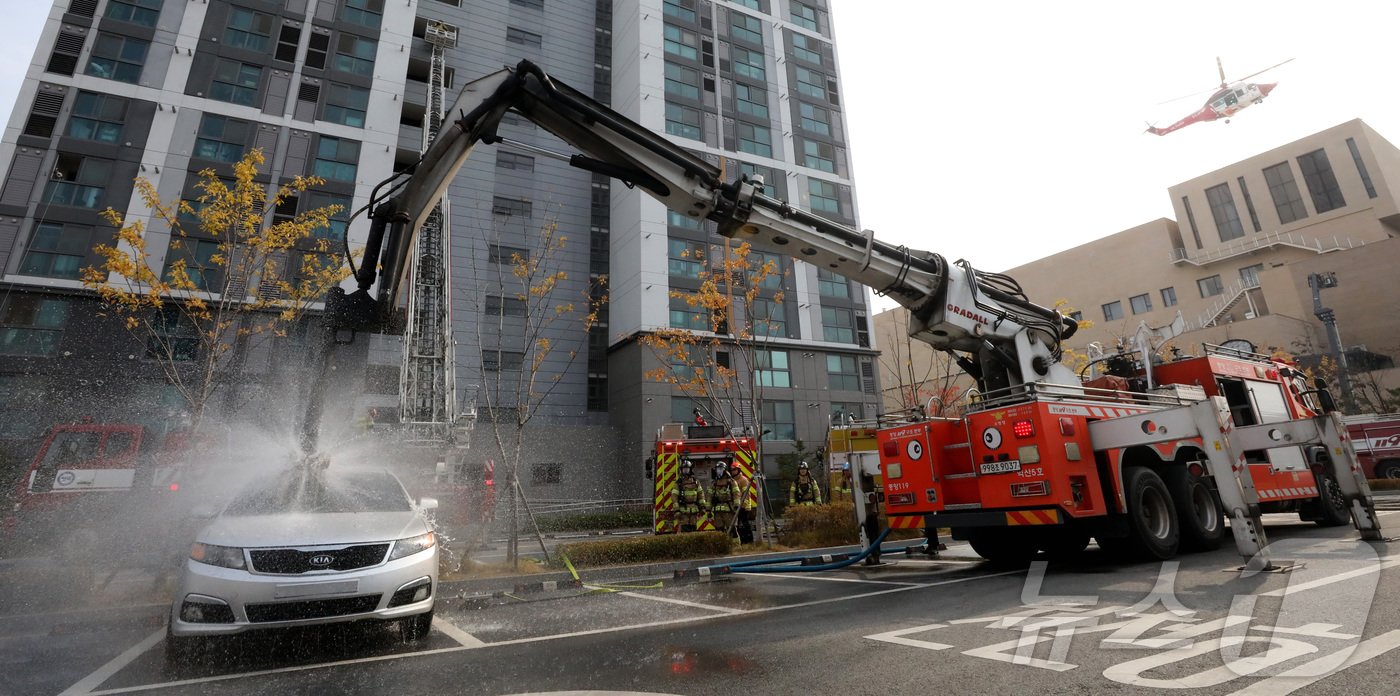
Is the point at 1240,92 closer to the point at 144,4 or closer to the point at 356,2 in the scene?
the point at 356,2

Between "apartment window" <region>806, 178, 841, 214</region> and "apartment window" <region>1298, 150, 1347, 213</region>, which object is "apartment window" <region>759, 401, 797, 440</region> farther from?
"apartment window" <region>1298, 150, 1347, 213</region>

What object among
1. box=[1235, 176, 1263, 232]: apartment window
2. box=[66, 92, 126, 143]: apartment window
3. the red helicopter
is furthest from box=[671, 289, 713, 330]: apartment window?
the red helicopter

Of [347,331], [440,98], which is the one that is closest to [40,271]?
[440,98]

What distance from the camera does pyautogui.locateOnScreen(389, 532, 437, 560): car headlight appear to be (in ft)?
15.5

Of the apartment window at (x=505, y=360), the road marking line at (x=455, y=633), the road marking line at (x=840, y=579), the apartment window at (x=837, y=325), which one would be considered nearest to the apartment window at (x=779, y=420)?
the apartment window at (x=837, y=325)

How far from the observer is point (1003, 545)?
802 centimetres

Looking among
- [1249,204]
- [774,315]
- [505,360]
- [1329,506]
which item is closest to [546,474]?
[505,360]

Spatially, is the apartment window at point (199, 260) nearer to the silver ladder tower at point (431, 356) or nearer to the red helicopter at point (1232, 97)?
the silver ladder tower at point (431, 356)

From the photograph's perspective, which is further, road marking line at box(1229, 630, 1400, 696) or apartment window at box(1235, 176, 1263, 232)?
apartment window at box(1235, 176, 1263, 232)

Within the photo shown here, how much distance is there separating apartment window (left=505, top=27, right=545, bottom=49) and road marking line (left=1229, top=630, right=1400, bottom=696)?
41.0 meters

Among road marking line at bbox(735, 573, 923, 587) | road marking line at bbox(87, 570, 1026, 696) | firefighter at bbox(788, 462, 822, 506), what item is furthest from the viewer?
firefighter at bbox(788, 462, 822, 506)

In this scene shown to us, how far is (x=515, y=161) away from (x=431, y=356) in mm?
14979

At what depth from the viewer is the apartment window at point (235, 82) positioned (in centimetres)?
2603

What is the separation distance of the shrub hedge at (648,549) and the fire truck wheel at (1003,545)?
13.3 feet
